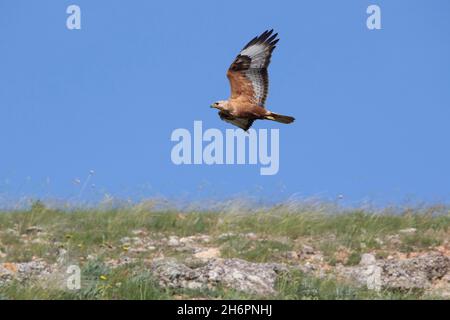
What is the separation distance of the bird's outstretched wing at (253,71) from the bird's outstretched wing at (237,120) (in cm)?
29

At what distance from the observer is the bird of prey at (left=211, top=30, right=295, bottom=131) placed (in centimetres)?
1505

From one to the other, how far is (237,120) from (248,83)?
55cm

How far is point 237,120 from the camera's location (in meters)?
15.2

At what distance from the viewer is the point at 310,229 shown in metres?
14.9

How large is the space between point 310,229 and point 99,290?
4.54 meters

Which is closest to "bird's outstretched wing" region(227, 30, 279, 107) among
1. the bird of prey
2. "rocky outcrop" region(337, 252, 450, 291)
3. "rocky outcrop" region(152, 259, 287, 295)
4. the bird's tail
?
the bird of prey

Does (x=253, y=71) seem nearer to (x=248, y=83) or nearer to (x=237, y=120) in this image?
(x=248, y=83)

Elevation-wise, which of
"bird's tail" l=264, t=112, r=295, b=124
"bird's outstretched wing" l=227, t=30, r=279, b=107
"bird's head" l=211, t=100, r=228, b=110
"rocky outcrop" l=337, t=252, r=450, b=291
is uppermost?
"bird's outstretched wing" l=227, t=30, r=279, b=107

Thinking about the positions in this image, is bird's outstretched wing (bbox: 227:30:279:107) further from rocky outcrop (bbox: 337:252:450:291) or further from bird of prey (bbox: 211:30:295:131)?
rocky outcrop (bbox: 337:252:450:291)

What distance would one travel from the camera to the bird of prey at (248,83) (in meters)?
15.1

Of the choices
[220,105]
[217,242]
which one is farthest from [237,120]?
[217,242]

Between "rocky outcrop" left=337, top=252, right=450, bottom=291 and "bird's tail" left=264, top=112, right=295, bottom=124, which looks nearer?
"rocky outcrop" left=337, top=252, right=450, bottom=291

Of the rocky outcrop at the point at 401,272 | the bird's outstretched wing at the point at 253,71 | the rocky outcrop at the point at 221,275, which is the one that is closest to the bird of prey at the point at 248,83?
the bird's outstretched wing at the point at 253,71
